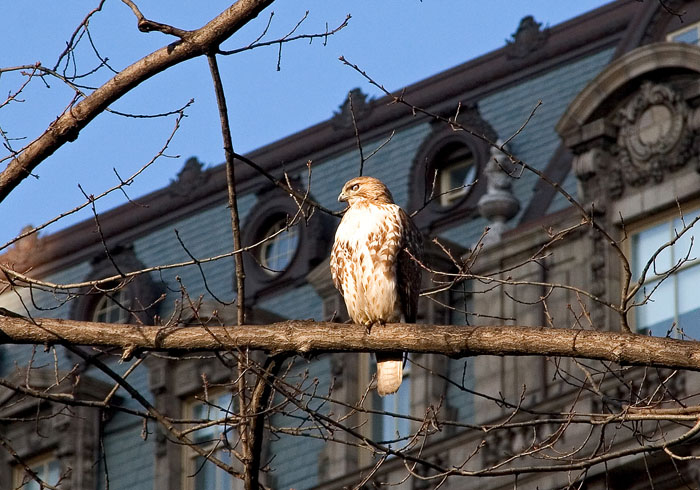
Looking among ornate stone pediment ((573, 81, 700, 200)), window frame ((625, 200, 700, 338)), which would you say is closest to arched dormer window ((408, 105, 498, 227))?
ornate stone pediment ((573, 81, 700, 200))

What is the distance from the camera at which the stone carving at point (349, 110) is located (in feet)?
97.6

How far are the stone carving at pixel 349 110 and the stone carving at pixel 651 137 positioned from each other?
20.5 feet

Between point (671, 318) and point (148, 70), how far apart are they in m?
12.1

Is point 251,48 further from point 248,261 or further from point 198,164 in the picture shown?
point 198,164

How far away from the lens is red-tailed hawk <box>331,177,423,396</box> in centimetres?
1534

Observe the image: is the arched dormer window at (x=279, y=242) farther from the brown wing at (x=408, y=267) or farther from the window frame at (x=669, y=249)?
the brown wing at (x=408, y=267)

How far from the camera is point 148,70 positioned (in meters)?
12.1

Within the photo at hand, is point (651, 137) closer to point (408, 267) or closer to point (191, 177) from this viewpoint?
point (408, 267)

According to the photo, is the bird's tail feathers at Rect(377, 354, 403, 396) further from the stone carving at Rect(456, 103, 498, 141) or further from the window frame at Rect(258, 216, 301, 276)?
the window frame at Rect(258, 216, 301, 276)

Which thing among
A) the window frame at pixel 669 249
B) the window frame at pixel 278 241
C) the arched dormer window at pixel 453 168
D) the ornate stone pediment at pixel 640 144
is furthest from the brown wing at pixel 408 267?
the window frame at pixel 278 241

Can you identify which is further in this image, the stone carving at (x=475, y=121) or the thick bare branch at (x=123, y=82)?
the stone carving at (x=475, y=121)

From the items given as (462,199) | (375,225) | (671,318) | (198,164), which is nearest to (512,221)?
(462,199)

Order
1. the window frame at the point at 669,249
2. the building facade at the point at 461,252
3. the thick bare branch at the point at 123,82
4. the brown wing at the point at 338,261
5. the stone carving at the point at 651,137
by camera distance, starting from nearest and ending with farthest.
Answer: the thick bare branch at the point at 123,82, the brown wing at the point at 338,261, the window frame at the point at 669,249, the building facade at the point at 461,252, the stone carving at the point at 651,137

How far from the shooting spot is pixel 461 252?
81.3ft
